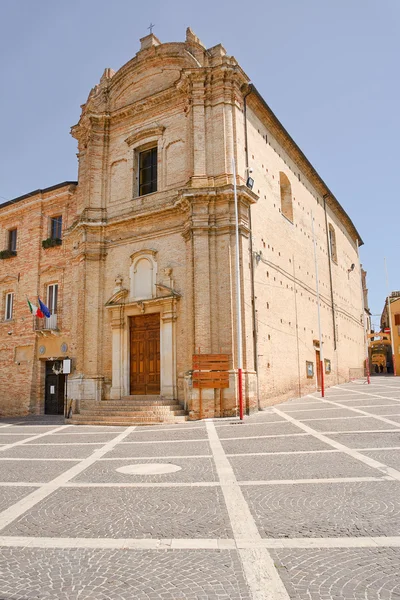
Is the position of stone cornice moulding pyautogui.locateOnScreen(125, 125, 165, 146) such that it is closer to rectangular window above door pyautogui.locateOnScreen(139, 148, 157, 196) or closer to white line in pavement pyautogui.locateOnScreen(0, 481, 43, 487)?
rectangular window above door pyautogui.locateOnScreen(139, 148, 157, 196)

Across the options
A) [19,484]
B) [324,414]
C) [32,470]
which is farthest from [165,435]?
[19,484]

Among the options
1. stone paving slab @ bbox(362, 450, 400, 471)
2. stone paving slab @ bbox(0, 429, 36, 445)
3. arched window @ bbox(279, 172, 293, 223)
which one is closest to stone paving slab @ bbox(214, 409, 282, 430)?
stone paving slab @ bbox(362, 450, 400, 471)

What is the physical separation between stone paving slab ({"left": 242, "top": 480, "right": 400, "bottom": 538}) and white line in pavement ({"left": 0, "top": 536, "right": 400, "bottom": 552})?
132 mm

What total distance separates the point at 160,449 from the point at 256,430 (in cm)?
330

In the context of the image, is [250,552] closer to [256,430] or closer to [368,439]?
[368,439]

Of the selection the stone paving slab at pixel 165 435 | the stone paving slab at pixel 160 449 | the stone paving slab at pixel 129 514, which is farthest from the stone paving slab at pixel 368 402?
the stone paving slab at pixel 129 514

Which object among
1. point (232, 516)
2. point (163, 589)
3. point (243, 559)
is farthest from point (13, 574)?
point (232, 516)

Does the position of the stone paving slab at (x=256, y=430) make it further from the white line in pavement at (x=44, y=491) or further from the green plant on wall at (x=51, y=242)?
the green plant on wall at (x=51, y=242)

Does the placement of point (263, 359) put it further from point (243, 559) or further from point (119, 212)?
point (243, 559)

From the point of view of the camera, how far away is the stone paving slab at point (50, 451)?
30.8 ft

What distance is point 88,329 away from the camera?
62.7 ft

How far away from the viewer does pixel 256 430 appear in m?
11.9

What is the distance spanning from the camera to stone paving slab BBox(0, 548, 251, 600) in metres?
3.20

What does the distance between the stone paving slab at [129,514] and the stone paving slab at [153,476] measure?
58 centimetres
